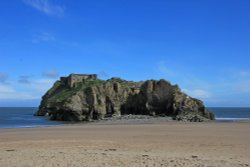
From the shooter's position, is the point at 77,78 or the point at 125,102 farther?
the point at 77,78

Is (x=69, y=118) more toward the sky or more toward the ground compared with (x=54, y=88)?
more toward the ground

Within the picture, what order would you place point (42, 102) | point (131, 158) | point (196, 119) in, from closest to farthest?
point (131, 158), point (196, 119), point (42, 102)

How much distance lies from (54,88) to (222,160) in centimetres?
→ 12656

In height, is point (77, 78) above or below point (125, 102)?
above

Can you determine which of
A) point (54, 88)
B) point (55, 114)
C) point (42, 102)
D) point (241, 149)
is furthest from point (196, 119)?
point (42, 102)

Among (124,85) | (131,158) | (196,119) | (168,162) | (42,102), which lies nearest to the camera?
(168,162)

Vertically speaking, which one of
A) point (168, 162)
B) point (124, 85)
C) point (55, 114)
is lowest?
point (168, 162)

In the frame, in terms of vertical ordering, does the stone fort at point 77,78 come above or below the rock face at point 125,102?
above

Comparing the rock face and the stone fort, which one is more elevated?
the stone fort

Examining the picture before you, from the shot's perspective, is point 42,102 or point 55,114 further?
point 42,102

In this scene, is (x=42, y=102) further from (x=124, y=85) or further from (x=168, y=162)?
(x=168, y=162)

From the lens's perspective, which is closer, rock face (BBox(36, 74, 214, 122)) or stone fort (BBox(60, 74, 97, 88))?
rock face (BBox(36, 74, 214, 122))

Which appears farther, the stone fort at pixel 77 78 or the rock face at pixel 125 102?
the stone fort at pixel 77 78

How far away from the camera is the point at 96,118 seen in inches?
3462
